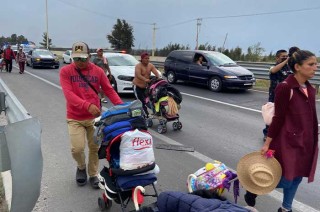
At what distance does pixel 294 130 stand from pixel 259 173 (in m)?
0.57

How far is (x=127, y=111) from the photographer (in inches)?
143

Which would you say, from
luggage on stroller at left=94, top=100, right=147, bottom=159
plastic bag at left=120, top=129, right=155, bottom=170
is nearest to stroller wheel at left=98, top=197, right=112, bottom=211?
luggage on stroller at left=94, top=100, right=147, bottom=159

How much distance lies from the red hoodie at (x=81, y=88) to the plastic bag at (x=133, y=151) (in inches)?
35.9

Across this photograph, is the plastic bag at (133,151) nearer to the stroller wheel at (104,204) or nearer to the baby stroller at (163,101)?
the stroller wheel at (104,204)

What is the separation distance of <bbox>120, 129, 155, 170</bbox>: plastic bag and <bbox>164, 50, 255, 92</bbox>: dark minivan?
1112cm

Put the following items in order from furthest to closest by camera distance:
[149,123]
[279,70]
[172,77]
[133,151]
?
1. [172,77]
2. [149,123]
3. [279,70]
4. [133,151]

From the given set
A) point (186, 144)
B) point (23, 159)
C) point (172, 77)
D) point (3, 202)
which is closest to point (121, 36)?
point (172, 77)

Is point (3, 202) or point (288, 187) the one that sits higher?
point (288, 187)

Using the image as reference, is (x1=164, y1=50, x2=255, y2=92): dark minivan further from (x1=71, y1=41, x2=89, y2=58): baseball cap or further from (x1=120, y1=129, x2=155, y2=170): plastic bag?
(x1=120, y1=129, x2=155, y2=170): plastic bag

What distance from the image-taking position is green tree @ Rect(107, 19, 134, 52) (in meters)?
64.1

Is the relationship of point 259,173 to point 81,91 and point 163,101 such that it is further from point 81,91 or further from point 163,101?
point 163,101

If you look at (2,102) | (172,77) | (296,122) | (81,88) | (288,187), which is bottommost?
(288,187)

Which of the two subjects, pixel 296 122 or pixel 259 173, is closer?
pixel 296 122

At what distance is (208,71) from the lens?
14945 millimetres
